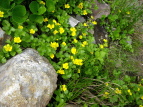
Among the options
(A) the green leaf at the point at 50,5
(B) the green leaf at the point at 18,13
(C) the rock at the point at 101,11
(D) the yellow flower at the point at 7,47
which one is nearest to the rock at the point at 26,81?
(D) the yellow flower at the point at 7,47

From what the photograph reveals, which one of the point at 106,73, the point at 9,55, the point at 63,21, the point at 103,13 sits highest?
the point at 103,13

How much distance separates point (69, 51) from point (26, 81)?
3.27 feet

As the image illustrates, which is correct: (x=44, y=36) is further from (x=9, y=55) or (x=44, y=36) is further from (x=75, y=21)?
(x=75, y=21)

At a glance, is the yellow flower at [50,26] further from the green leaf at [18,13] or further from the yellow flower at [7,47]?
the yellow flower at [7,47]

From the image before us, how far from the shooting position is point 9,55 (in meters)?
2.23

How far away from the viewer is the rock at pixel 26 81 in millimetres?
1734

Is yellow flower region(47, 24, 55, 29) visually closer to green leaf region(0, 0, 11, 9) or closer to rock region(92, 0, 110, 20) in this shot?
green leaf region(0, 0, 11, 9)

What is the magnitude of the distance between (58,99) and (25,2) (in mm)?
1727

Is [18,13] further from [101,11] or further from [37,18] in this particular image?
[101,11]

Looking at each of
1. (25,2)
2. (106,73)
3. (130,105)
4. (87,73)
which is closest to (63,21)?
(25,2)

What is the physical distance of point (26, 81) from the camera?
6.05 feet

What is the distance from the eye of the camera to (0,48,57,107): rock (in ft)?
5.69

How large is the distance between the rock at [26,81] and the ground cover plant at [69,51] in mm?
219

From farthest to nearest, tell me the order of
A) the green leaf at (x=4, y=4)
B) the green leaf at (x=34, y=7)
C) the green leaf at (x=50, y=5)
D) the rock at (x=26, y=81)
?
the green leaf at (x=50, y=5), the green leaf at (x=34, y=7), the green leaf at (x=4, y=4), the rock at (x=26, y=81)
